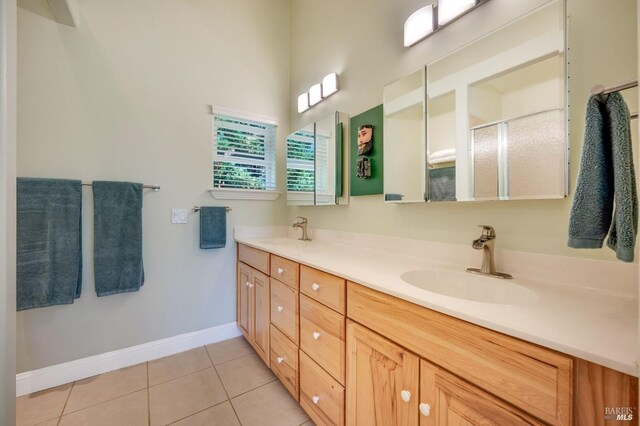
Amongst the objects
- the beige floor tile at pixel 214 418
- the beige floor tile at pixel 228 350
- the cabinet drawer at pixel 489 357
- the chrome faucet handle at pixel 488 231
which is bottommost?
the beige floor tile at pixel 214 418

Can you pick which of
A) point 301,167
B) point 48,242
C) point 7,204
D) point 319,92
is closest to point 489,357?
point 7,204

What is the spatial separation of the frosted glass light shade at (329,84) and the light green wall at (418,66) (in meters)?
0.05

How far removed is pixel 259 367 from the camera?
1.89 metres

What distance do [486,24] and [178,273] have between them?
8.28ft

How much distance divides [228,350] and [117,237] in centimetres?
122

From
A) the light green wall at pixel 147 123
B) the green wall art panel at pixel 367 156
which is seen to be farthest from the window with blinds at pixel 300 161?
the green wall art panel at pixel 367 156

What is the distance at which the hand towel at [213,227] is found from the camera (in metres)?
2.13

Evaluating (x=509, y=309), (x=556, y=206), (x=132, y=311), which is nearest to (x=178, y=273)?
(x=132, y=311)

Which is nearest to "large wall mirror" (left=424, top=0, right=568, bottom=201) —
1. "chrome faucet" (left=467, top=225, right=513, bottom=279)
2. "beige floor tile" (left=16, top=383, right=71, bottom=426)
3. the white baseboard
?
"chrome faucet" (left=467, top=225, right=513, bottom=279)

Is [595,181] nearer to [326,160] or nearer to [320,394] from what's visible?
[320,394]

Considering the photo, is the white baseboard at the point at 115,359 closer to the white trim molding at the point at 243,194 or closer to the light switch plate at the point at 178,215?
the light switch plate at the point at 178,215

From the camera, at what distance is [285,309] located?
61.0 inches

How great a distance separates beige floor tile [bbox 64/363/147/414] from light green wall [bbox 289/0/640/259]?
5.49 ft

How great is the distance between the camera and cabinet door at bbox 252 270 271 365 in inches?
69.7
